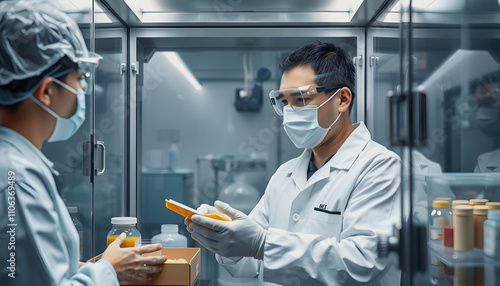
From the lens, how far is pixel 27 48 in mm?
1071

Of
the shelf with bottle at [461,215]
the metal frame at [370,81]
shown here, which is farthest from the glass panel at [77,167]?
the metal frame at [370,81]

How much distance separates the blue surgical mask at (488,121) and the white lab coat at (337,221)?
0.32 m

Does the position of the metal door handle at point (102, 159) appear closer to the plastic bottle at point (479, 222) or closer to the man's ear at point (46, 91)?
the man's ear at point (46, 91)

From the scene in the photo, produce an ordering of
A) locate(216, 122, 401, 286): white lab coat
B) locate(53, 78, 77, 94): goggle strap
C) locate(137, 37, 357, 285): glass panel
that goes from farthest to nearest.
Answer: locate(137, 37, 357, 285): glass panel → locate(216, 122, 401, 286): white lab coat → locate(53, 78, 77, 94): goggle strap

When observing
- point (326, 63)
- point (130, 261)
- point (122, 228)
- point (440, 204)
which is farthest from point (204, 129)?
point (440, 204)

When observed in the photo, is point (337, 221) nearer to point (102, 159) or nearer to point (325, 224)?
point (325, 224)

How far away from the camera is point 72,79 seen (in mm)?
1174

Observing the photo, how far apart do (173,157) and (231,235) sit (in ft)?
3.24

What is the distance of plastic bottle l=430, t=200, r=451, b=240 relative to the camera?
60.2 inches

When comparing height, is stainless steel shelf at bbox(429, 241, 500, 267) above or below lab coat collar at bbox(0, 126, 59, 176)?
below

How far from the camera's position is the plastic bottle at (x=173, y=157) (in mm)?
2422

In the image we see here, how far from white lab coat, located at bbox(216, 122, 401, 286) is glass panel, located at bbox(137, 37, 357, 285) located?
0.51 metres

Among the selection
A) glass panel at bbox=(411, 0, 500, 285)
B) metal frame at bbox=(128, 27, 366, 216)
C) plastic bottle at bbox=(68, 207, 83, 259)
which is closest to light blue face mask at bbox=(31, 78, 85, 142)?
plastic bottle at bbox=(68, 207, 83, 259)

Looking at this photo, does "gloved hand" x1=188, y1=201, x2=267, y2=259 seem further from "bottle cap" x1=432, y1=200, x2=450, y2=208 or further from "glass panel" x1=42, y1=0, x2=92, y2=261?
"bottle cap" x1=432, y1=200, x2=450, y2=208
